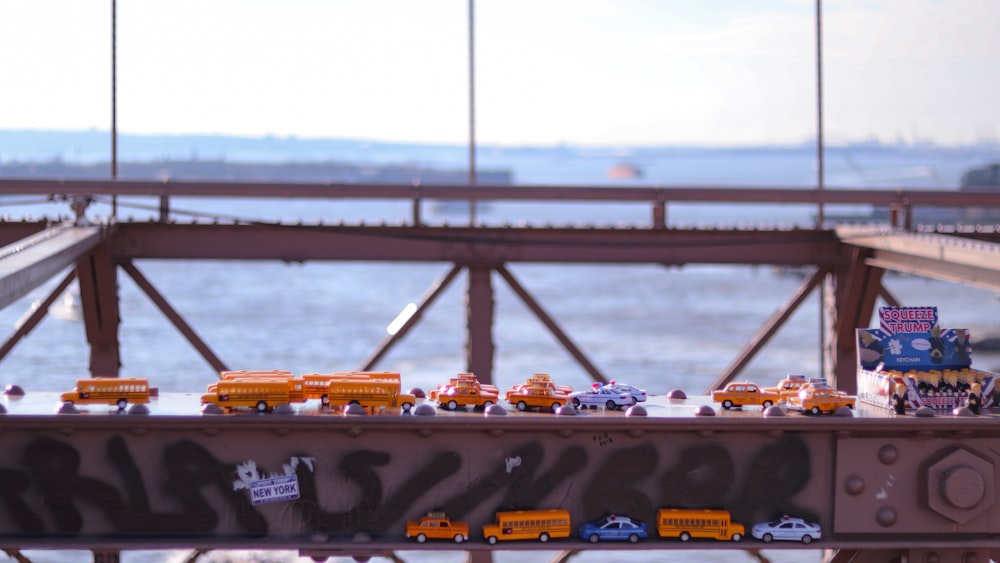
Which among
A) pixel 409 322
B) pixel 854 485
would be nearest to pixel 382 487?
pixel 854 485

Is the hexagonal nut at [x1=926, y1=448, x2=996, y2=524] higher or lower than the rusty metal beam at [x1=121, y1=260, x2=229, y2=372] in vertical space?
lower

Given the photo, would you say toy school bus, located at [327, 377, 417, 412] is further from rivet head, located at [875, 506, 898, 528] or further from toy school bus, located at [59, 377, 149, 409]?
rivet head, located at [875, 506, 898, 528]

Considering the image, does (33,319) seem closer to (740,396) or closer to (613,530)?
(613,530)

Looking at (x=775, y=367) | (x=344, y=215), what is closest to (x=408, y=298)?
(x=775, y=367)

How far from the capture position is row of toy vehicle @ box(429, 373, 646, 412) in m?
9.18

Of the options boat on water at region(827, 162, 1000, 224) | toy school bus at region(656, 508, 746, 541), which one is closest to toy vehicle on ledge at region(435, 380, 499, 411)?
toy school bus at region(656, 508, 746, 541)

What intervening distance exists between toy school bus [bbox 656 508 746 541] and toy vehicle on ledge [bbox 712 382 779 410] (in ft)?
3.18

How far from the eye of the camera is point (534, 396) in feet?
30.3

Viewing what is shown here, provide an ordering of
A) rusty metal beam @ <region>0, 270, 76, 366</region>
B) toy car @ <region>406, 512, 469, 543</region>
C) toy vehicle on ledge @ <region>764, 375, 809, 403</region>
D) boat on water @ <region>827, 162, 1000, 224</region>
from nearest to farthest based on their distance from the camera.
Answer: toy car @ <region>406, 512, 469, 543</region> < toy vehicle on ledge @ <region>764, 375, 809, 403</region> < rusty metal beam @ <region>0, 270, 76, 366</region> < boat on water @ <region>827, 162, 1000, 224</region>

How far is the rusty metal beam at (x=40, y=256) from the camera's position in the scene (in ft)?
35.3

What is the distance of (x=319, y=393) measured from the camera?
9164 millimetres

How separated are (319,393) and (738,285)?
122 m

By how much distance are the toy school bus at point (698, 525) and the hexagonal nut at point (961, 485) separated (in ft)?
4.50

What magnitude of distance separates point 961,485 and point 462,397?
3.55 meters
